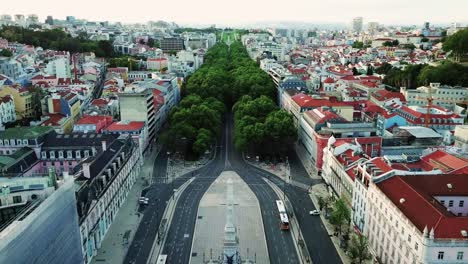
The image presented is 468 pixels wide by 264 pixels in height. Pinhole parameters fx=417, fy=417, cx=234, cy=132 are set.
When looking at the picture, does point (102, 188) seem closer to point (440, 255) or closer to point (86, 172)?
point (86, 172)

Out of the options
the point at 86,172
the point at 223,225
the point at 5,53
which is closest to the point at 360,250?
the point at 223,225

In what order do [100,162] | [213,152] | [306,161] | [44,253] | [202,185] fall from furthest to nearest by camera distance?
[213,152], [306,161], [202,185], [100,162], [44,253]

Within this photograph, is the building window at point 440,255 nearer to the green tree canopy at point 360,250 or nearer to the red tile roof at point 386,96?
the green tree canopy at point 360,250

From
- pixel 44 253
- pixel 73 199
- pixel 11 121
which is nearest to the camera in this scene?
pixel 44 253

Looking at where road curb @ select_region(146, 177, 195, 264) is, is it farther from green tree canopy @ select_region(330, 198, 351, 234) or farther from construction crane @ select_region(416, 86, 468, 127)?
construction crane @ select_region(416, 86, 468, 127)

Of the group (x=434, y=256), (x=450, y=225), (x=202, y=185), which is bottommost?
(x=202, y=185)

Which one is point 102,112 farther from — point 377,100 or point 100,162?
point 377,100

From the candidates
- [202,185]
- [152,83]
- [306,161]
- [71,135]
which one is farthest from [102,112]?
[306,161]
